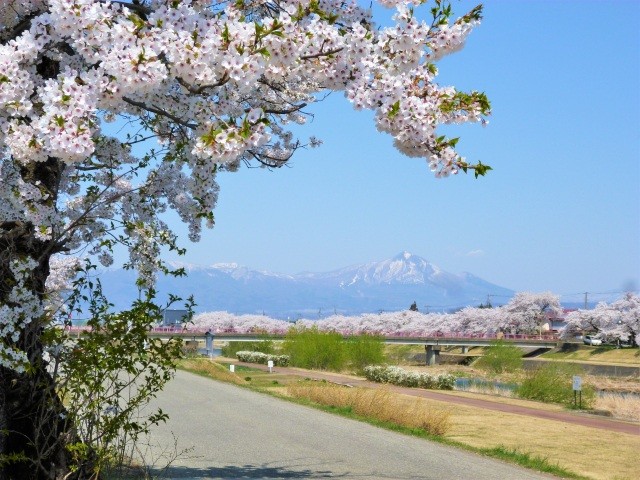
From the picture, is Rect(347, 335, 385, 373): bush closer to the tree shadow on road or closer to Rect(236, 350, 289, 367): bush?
Rect(236, 350, 289, 367): bush

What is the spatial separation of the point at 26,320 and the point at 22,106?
2.73 meters

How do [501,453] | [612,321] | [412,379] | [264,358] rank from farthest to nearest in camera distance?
[612,321]
[264,358]
[412,379]
[501,453]

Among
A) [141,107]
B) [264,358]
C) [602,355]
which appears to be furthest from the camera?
[602,355]

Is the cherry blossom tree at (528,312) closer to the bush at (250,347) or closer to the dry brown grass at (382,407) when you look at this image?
the bush at (250,347)

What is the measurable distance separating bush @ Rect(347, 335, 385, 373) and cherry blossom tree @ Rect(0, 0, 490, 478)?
47.2 meters

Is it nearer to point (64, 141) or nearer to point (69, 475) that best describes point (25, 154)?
point (64, 141)

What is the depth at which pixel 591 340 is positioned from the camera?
9781cm

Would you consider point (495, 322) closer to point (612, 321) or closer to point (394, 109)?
point (612, 321)

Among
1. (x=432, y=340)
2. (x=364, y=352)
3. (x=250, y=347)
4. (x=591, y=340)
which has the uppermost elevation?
(x=591, y=340)

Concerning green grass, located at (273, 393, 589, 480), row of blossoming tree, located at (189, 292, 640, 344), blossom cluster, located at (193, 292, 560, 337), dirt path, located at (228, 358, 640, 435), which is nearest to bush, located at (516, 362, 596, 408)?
dirt path, located at (228, 358, 640, 435)

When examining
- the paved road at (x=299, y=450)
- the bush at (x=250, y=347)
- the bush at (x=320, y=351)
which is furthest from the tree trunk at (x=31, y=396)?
the bush at (x=250, y=347)

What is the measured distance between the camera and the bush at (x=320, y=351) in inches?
2362

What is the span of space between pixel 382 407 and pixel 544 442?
172 inches

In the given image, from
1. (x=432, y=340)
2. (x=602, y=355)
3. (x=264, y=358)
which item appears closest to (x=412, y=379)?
(x=264, y=358)
